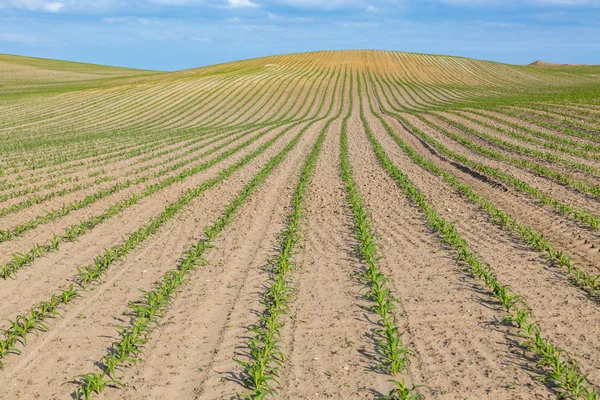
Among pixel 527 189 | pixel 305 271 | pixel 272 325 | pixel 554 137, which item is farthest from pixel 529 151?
pixel 272 325

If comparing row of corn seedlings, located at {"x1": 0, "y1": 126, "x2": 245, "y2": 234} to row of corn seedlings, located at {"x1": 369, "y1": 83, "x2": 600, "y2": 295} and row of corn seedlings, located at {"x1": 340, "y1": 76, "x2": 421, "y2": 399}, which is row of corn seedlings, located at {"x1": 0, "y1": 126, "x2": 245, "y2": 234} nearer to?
row of corn seedlings, located at {"x1": 340, "y1": 76, "x2": 421, "y2": 399}

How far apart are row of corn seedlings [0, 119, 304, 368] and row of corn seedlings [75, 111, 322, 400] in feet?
3.75

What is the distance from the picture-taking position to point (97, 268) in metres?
9.30

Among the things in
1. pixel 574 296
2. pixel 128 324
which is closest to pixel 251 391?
pixel 128 324

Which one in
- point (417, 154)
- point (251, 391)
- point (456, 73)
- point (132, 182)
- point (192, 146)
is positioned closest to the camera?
point (251, 391)

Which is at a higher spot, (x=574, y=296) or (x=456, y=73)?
(x=456, y=73)

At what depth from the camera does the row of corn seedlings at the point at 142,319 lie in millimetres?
5928

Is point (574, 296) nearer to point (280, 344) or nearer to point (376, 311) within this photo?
point (376, 311)

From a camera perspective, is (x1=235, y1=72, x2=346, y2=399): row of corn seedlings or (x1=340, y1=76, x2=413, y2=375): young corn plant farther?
(x1=340, y1=76, x2=413, y2=375): young corn plant

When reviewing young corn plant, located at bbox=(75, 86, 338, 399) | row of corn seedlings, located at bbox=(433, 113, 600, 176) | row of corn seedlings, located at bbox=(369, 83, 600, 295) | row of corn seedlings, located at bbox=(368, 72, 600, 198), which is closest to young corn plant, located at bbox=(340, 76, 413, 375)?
young corn plant, located at bbox=(75, 86, 338, 399)

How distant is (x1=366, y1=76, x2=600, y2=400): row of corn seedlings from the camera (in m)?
5.74

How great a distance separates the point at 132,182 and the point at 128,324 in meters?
10.6

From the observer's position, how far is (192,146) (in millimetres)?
26562

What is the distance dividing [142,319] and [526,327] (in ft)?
16.5
